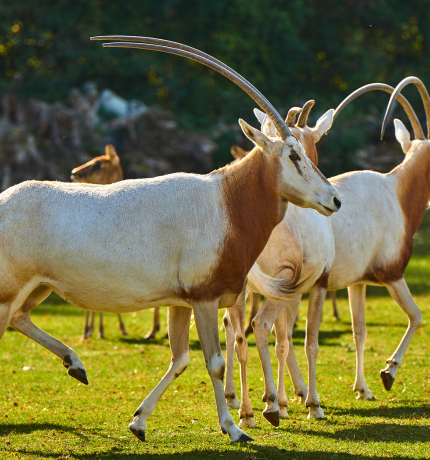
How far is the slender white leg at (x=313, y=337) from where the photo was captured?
7070 mm

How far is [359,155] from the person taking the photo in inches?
1121

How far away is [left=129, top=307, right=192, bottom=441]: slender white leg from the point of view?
6113mm

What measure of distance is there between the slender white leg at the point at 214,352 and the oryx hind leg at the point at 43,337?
104 cm

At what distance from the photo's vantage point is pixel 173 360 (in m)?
6.34

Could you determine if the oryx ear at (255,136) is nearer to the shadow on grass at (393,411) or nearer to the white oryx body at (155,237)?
the white oryx body at (155,237)

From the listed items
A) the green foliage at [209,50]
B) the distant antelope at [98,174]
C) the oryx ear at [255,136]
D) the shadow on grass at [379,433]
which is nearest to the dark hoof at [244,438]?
the shadow on grass at [379,433]

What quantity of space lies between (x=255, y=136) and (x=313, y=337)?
2.47 m

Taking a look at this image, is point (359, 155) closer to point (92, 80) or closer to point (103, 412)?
point (92, 80)

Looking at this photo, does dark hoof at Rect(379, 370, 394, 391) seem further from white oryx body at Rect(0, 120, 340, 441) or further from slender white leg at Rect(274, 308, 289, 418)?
white oryx body at Rect(0, 120, 340, 441)

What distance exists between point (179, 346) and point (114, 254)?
3.98 ft

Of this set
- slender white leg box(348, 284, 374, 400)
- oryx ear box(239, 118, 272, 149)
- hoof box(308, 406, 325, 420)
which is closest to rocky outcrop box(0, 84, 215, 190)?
slender white leg box(348, 284, 374, 400)

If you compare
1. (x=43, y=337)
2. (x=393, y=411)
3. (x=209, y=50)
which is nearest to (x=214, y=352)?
(x=43, y=337)

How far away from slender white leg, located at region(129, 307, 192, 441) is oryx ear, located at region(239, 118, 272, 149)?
63.6 inches

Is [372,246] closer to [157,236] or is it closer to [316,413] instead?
[316,413]
